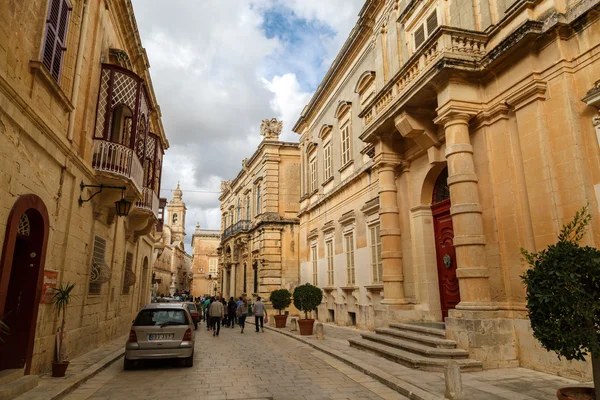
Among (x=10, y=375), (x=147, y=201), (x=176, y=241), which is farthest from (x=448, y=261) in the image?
(x=176, y=241)

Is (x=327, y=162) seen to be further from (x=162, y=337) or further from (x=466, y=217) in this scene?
(x=162, y=337)

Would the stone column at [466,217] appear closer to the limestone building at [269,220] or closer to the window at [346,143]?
the window at [346,143]

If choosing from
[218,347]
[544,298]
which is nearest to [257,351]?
[218,347]

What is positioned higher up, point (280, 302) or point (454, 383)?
point (280, 302)

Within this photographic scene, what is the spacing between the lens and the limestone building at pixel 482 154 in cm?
A: 702

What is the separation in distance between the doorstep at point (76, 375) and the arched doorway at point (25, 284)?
0.58 meters

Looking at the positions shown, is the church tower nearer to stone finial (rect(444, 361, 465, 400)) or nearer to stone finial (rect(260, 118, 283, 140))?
stone finial (rect(260, 118, 283, 140))

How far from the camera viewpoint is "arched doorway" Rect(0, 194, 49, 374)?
6785mm

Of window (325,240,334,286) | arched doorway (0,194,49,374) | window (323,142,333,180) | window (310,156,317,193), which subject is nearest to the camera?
arched doorway (0,194,49,374)

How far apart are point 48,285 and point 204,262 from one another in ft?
180

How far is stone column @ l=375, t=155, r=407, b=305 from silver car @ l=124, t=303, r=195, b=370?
5528mm

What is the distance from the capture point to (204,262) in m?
61.2

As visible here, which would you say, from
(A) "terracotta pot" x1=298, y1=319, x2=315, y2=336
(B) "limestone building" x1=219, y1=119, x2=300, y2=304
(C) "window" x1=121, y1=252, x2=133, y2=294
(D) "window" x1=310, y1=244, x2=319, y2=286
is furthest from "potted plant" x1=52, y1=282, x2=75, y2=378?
(B) "limestone building" x1=219, y1=119, x2=300, y2=304

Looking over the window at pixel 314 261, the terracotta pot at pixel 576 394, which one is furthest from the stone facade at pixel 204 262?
the terracotta pot at pixel 576 394
